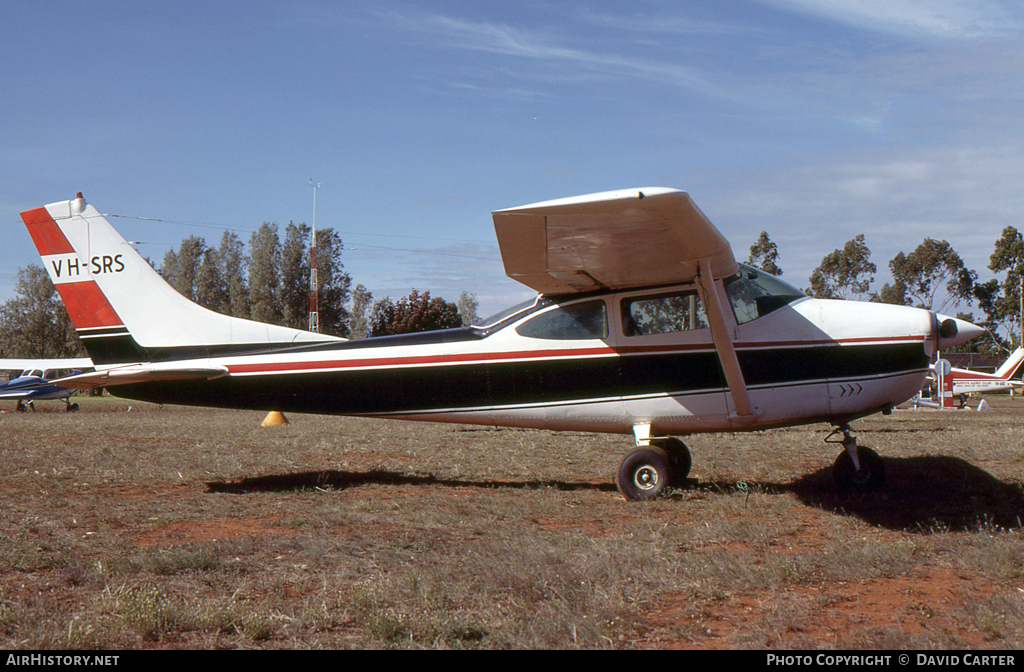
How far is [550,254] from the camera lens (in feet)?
22.6

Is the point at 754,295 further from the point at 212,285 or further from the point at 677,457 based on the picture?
the point at 212,285

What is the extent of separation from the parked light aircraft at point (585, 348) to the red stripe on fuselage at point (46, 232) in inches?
1.0

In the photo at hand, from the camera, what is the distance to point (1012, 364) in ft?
84.1

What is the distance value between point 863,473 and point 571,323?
3628 mm

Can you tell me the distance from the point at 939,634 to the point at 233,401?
7582 mm

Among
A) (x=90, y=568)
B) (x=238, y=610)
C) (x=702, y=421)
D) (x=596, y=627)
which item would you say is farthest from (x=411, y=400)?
(x=596, y=627)

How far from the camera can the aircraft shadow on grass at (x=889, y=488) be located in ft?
20.7

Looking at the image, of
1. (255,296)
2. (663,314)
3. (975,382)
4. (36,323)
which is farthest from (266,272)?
(663,314)

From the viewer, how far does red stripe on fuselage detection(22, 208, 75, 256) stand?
868cm

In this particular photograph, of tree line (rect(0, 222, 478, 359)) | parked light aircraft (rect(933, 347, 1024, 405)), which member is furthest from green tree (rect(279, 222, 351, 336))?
parked light aircraft (rect(933, 347, 1024, 405))

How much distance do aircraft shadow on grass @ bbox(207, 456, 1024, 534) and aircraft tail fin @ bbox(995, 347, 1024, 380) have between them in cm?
1797

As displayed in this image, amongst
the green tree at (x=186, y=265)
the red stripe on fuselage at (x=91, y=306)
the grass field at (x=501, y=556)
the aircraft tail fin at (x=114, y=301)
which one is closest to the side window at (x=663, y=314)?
the grass field at (x=501, y=556)

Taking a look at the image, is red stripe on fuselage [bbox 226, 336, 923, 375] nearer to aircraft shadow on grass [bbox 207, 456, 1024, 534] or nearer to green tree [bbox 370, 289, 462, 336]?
aircraft shadow on grass [bbox 207, 456, 1024, 534]
